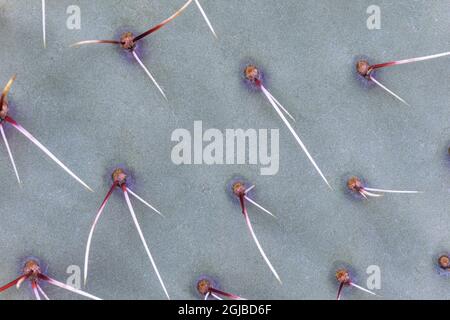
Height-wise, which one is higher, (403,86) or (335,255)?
(403,86)

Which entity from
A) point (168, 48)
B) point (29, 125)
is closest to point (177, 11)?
point (168, 48)
